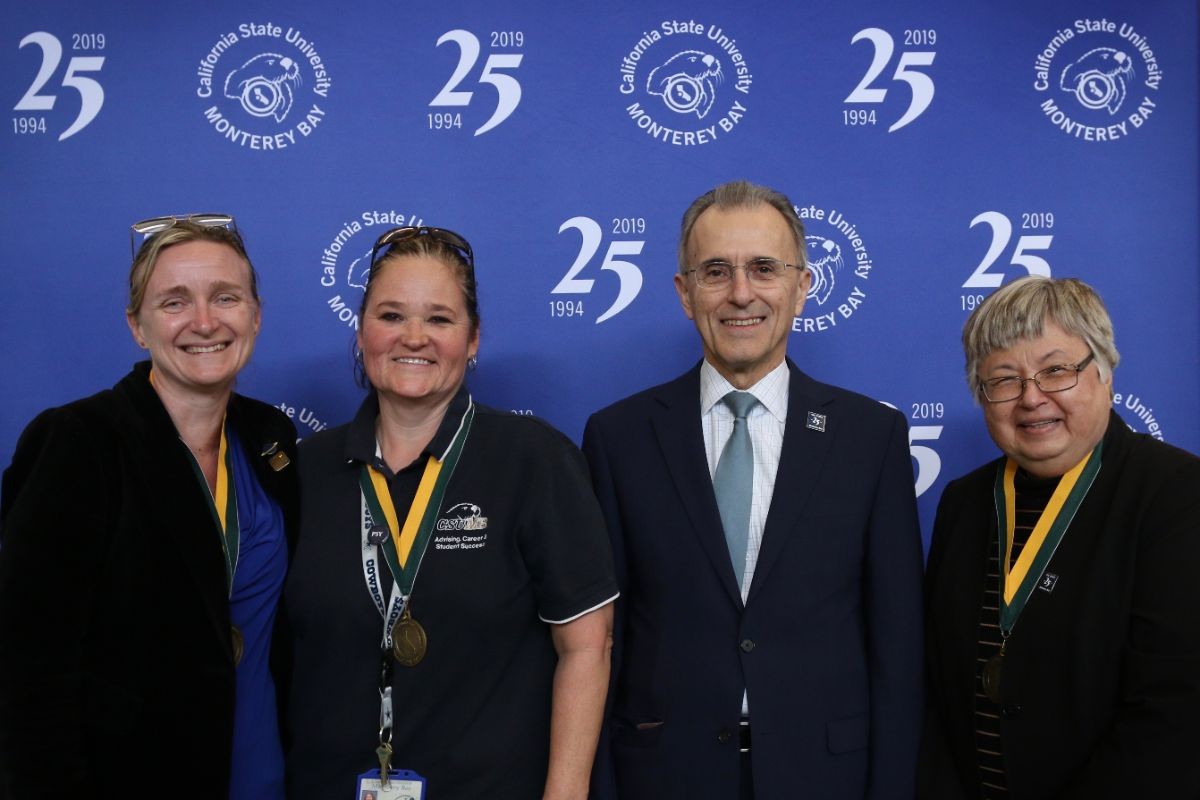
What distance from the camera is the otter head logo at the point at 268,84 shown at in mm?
2926

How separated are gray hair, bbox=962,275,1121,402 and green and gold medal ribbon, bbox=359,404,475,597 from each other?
112 cm

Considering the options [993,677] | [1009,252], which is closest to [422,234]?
[993,677]

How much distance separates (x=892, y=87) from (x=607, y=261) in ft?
3.35

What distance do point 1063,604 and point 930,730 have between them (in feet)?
1.36

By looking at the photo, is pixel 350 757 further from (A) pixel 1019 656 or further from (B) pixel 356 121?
(B) pixel 356 121

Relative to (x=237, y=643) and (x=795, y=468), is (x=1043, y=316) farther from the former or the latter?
(x=237, y=643)

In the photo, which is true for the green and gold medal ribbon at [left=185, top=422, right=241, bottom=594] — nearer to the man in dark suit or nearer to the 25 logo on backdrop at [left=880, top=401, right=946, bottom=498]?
the man in dark suit

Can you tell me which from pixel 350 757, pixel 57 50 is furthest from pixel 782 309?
pixel 57 50

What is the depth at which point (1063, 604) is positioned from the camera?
1862 mm

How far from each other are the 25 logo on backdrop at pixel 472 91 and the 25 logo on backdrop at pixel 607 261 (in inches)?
15.4

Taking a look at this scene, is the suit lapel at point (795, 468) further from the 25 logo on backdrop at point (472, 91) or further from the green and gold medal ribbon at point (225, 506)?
the 25 logo on backdrop at point (472, 91)

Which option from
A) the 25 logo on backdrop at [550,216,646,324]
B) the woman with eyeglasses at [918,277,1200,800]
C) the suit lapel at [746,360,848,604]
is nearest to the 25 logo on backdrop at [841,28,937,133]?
the 25 logo on backdrop at [550,216,646,324]

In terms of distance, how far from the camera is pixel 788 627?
1934 millimetres

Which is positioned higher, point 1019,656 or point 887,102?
point 887,102
